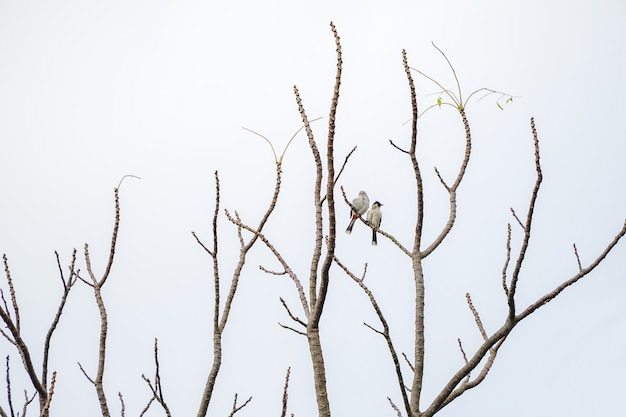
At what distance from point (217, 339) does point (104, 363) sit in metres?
0.59

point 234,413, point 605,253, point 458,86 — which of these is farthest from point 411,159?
point 234,413

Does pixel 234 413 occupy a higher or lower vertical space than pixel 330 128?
lower

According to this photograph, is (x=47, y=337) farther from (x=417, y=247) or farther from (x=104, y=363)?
(x=417, y=247)

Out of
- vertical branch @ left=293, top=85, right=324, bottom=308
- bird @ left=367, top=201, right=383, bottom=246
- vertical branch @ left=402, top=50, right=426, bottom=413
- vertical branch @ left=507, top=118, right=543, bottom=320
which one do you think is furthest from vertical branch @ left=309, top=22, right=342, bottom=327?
bird @ left=367, top=201, right=383, bottom=246

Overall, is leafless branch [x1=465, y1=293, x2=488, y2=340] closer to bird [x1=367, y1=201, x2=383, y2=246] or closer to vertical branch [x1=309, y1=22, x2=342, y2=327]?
vertical branch [x1=309, y1=22, x2=342, y2=327]

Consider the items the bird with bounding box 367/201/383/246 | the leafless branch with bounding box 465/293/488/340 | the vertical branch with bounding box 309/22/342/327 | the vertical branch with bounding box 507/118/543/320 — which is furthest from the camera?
the bird with bounding box 367/201/383/246

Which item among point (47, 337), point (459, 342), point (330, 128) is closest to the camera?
point (330, 128)

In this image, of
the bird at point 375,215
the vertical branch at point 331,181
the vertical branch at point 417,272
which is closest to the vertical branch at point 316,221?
the vertical branch at point 331,181

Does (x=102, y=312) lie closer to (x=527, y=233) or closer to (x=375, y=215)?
(x=527, y=233)

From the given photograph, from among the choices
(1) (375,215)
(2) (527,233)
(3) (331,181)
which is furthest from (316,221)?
(1) (375,215)

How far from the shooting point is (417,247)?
3.33 metres

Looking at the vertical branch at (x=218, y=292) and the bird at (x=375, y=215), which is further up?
the bird at (x=375, y=215)

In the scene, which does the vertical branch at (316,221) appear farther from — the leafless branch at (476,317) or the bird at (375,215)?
the bird at (375,215)

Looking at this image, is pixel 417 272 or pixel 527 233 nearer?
pixel 527 233
